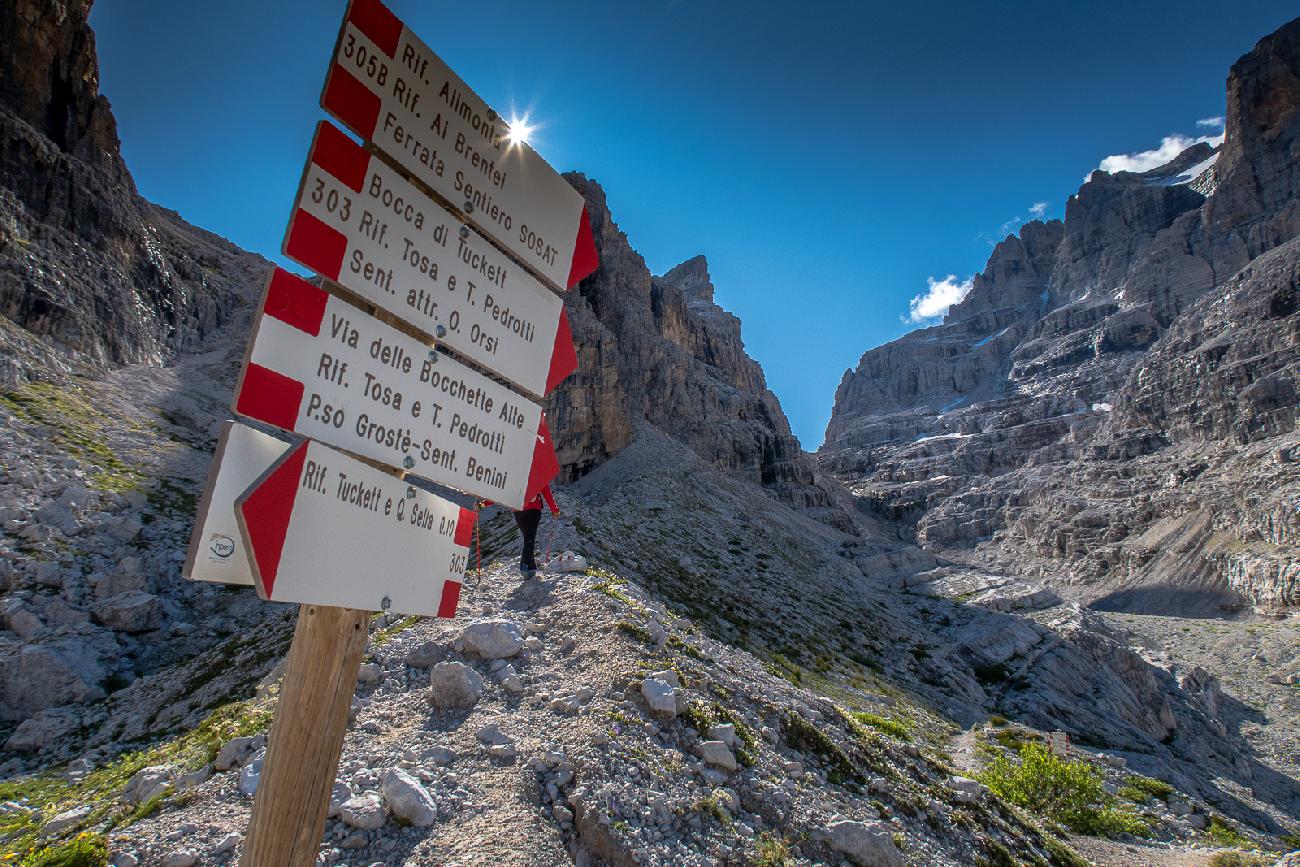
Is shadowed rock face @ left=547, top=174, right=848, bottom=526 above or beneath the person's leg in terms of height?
above

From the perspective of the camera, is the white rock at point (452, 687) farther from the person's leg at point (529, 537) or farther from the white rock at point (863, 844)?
the person's leg at point (529, 537)

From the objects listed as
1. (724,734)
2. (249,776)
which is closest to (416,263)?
(249,776)

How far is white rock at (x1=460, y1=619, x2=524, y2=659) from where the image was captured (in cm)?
1115

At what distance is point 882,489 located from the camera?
171 metres

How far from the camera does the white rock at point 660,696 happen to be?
9484 millimetres

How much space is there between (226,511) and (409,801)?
5.62 m

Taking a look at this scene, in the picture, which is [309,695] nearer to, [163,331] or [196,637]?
[196,637]

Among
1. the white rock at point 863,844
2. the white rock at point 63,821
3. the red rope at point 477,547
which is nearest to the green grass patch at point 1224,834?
the white rock at point 863,844

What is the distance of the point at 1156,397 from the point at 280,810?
→ 181014 mm

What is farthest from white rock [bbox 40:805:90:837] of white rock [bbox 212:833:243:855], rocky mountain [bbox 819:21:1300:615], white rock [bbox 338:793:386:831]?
rocky mountain [bbox 819:21:1300:615]

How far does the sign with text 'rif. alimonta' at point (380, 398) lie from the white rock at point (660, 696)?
603 cm

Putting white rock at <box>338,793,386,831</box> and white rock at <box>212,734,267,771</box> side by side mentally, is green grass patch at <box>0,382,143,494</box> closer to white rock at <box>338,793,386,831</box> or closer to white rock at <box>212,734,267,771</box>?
white rock at <box>212,734,267,771</box>

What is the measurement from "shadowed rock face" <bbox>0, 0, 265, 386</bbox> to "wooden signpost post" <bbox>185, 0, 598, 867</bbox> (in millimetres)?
38375

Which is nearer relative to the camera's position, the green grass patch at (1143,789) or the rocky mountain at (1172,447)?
the green grass patch at (1143,789)
